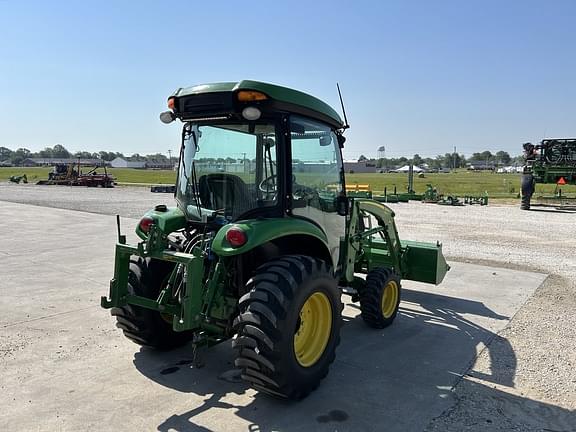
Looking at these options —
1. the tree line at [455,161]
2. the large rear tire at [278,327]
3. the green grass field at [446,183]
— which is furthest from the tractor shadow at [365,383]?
the tree line at [455,161]

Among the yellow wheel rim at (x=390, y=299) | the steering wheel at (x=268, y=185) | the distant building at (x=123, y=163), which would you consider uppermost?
the distant building at (x=123, y=163)

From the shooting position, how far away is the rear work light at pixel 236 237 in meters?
3.50

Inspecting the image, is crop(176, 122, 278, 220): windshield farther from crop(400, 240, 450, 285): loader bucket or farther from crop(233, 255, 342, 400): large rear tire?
crop(400, 240, 450, 285): loader bucket

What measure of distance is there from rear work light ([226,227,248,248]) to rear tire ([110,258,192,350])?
114 centimetres

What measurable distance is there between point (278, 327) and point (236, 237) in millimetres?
724

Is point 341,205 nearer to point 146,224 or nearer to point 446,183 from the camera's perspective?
point 146,224

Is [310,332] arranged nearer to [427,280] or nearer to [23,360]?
[23,360]

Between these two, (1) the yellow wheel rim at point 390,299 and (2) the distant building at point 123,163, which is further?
(2) the distant building at point 123,163

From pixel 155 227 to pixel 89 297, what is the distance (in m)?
3.30

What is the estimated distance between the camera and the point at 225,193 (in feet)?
13.8

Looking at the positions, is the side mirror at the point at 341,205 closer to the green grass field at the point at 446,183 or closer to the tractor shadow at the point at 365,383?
the tractor shadow at the point at 365,383

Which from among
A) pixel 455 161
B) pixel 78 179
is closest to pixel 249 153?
pixel 78 179

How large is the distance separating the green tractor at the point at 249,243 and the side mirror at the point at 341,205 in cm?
1

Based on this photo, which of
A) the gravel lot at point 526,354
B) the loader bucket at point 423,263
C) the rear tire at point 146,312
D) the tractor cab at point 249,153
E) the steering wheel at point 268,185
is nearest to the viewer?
the gravel lot at point 526,354
